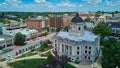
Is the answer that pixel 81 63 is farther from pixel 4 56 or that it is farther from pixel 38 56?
pixel 4 56

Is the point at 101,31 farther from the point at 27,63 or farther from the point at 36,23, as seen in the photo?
the point at 36,23

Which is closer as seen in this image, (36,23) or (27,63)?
(27,63)

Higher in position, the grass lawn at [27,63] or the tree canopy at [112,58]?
the tree canopy at [112,58]

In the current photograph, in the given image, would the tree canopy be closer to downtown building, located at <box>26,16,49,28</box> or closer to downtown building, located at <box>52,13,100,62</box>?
downtown building, located at <box>52,13,100,62</box>

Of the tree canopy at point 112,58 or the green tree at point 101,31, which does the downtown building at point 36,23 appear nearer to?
the green tree at point 101,31

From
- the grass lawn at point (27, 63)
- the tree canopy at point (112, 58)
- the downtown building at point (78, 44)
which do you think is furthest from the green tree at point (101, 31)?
the grass lawn at point (27, 63)

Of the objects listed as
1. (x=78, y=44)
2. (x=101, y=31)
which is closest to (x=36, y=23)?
(x=101, y=31)

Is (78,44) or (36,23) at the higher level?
(36,23)

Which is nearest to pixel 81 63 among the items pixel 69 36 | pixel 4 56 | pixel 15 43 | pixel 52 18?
pixel 69 36

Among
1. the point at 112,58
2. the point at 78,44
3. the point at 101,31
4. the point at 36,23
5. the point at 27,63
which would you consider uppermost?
the point at 101,31
